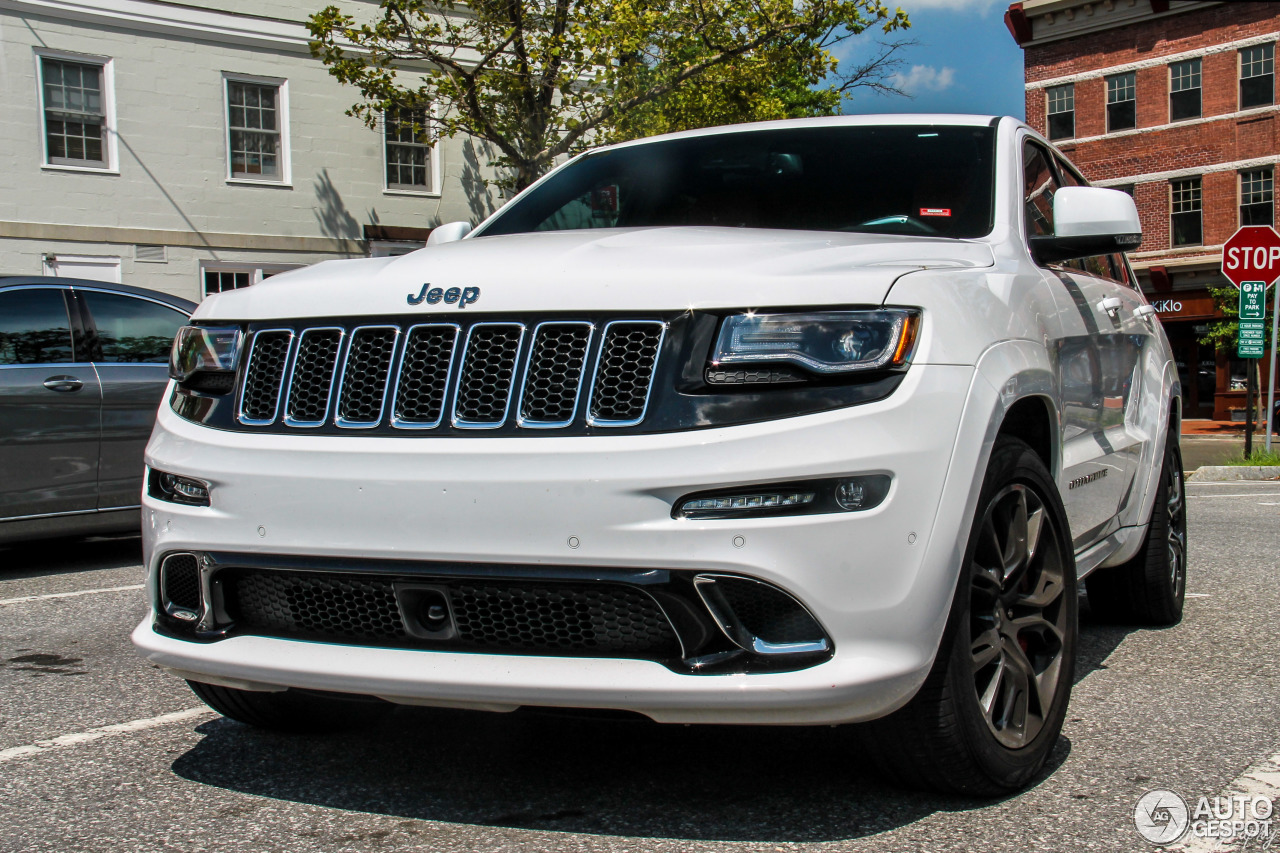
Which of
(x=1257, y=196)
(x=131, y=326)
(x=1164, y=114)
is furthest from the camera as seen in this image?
(x=1164, y=114)

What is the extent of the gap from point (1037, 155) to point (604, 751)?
2.54 m

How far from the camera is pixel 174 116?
1955 centimetres

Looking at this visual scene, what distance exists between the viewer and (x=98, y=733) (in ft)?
11.7

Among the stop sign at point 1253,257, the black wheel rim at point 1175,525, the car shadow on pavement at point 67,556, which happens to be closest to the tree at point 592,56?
the stop sign at point 1253,257

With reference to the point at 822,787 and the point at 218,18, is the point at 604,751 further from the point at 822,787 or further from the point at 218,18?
the point at 218,18

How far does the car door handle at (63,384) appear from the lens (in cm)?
671

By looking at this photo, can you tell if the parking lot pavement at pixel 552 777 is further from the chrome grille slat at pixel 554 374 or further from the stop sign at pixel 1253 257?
the stop sign at pixel 1253 257

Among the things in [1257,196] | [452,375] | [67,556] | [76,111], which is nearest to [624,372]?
[452,375]

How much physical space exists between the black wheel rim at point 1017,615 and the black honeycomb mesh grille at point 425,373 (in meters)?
1.20

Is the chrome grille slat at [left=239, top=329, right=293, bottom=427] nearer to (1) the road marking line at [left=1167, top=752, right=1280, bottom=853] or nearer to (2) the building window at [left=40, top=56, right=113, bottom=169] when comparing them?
(1) the road marking line at [left=1167, top=752, right=1280, bottom=853]

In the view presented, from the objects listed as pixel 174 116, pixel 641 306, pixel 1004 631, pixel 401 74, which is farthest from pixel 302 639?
pixel 401 74

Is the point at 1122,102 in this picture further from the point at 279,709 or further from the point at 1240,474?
the point at 279,709

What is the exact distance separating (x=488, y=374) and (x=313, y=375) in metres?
0.47

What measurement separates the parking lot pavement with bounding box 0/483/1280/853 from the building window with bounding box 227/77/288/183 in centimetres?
1712
